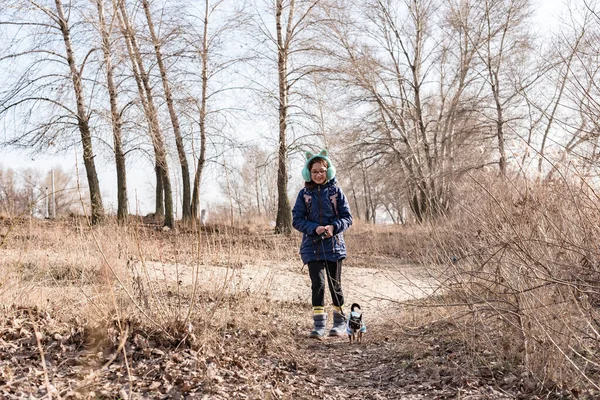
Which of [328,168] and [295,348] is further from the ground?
[328,168]

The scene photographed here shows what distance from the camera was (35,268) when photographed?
23.0 ft

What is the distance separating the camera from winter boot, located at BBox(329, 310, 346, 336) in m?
4.82

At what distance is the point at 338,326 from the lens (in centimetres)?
488

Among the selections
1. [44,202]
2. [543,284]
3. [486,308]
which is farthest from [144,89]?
[543,284]

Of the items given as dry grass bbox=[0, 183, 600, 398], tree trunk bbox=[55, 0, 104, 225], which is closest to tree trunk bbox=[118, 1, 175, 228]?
tree trunk bbox=[55, 0, 104, 225]

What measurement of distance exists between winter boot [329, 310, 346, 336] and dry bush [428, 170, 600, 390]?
1.17 metres

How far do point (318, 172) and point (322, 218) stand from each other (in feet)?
1.43

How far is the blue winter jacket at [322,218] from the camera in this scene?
4.66m

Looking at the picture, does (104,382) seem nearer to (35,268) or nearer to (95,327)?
(95,327)

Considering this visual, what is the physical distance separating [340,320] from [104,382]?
98.5 inches

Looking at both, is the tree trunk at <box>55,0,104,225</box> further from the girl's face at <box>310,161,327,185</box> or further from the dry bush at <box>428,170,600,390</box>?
the dry bush at <box>428,170,600,390</box>

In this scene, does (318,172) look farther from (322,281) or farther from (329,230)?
(322,281)

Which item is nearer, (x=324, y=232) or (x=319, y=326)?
(x=324, y=232)

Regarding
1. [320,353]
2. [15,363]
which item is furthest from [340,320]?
[15,363]
